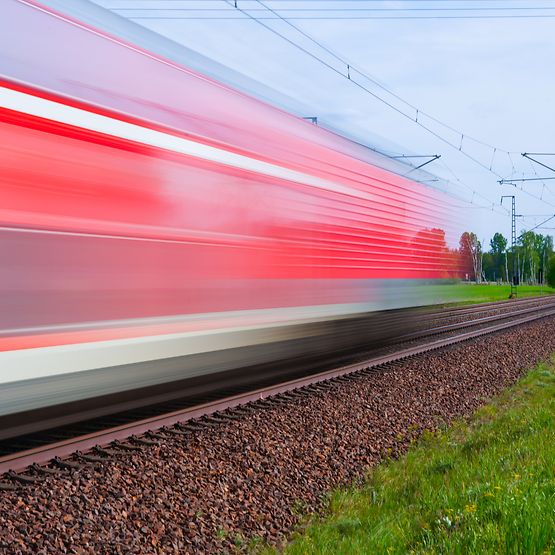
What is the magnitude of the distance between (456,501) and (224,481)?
167 cm

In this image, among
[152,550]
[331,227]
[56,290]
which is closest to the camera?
[152,550]

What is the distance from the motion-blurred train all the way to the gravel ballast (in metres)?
0.53

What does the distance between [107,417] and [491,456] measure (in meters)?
3.48

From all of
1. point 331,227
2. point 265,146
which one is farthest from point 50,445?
point 331,227

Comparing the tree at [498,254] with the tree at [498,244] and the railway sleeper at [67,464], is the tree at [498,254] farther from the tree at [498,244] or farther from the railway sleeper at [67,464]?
the railway sleeper at [67,464]

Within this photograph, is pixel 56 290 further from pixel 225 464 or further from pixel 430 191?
pixel 430 191

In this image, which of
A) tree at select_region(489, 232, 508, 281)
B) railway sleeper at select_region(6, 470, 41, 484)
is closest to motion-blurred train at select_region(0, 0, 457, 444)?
railway sleeper at select_region(6, 470, 41, 484)

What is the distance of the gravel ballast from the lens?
403 cm

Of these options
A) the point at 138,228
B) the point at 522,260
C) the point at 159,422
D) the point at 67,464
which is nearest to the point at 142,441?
the point at 159,422

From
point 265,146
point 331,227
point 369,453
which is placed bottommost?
point 369,453

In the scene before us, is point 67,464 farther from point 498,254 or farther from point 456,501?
point 498,254

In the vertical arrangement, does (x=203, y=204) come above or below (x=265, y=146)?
below

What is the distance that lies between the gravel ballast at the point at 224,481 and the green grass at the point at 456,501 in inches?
11.5

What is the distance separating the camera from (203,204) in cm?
584
